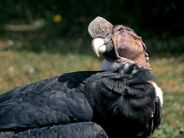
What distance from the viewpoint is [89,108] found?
4.20 meters

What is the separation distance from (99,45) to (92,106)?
388 millimetres

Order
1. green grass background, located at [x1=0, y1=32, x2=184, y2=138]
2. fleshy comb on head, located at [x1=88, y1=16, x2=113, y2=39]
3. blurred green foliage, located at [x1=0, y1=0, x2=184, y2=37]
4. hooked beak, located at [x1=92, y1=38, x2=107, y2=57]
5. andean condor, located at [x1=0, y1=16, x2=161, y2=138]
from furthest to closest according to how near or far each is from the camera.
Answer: blurred green foliage, located at [x1=0, y1=0, x2=184, y2=37], green grass background, located at [x1=0, y1=32, x2=184, y2=138], fleshy comb on head, located at [x1=88, y1=16, x2=113, y2=39], hooked beak, located at [x1=92, y1=38, x2=107, y2=57], andean condor, located at [x1=0, y1=16, x2=161, y2=138]

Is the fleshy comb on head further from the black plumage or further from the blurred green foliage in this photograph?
the blurred green foliage

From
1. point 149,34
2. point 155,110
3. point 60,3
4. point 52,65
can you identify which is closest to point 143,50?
point 155,110

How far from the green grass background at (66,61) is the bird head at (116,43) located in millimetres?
2540

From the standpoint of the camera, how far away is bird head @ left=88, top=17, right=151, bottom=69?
14.4 ft

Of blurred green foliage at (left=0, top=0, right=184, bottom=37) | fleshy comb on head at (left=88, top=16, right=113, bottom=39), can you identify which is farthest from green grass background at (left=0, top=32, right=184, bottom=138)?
fleshy comb on head at (left=88, top=16, right=113, bottom=39)

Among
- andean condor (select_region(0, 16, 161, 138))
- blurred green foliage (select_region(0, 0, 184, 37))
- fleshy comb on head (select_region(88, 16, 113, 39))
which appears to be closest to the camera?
andean condor (select_region(0, 16, 161, 138))

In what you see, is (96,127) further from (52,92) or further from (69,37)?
(69,37)

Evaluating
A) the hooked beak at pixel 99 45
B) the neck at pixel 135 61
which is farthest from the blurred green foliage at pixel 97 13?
the hooked beak at pixel 99 45

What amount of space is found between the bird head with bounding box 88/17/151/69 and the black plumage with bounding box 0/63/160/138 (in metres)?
0.14

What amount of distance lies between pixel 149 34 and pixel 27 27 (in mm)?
3385

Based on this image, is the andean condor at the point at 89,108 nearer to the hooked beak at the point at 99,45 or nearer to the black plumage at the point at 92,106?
the black plumage at the point at 92,106

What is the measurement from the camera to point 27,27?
15539mm
